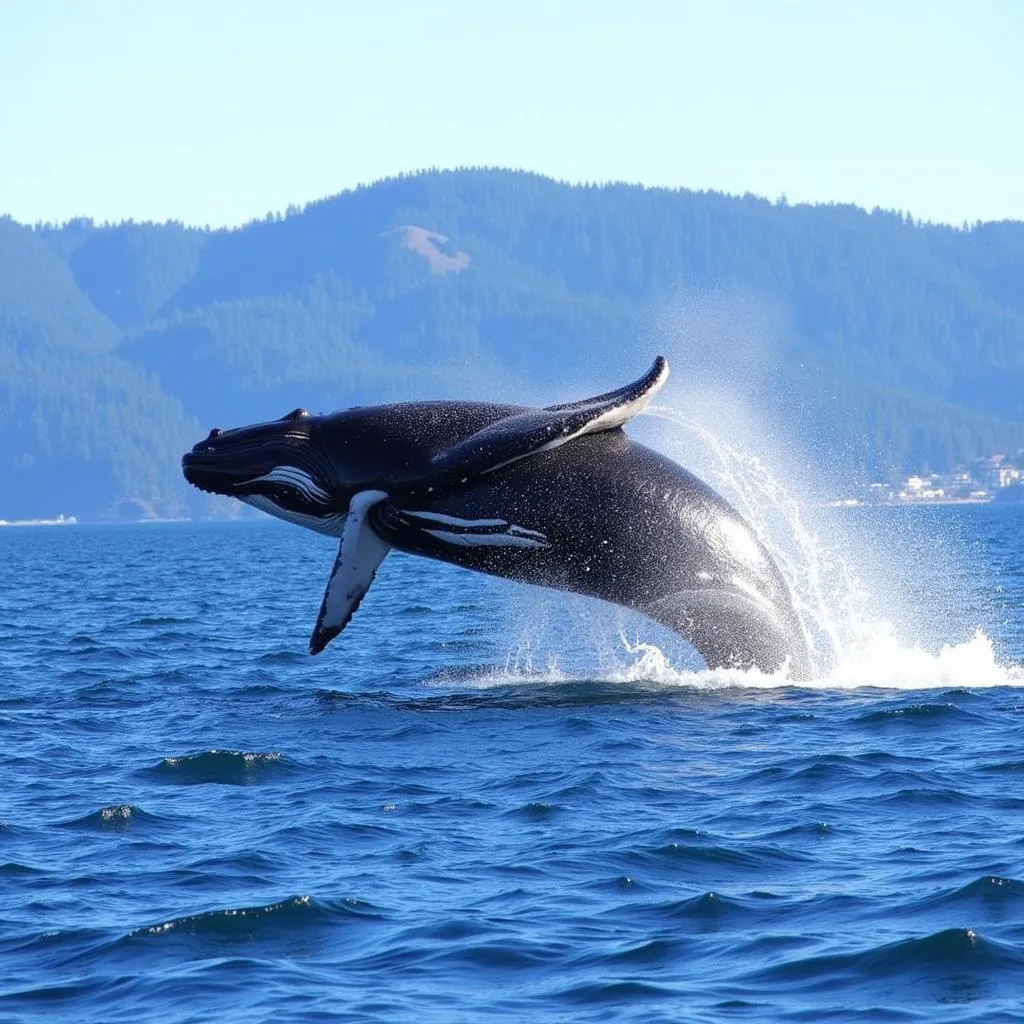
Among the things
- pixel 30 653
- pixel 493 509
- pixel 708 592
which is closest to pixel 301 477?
pixel 493 509

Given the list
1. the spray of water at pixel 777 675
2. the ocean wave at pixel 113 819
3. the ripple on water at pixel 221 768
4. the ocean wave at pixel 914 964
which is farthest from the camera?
the spray of water at pixel 777 675

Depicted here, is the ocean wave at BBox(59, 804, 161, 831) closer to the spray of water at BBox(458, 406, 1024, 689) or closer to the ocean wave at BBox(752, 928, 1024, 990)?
the ocean wave at BBox(752, 928, 1024, 990)

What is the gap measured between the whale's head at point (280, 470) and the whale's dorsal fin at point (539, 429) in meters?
1.41

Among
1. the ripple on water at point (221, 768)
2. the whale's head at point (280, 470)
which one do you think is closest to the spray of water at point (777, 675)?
the whale's head at point (280, 470)

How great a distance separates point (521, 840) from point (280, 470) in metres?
6.52

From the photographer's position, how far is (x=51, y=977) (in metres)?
11.7

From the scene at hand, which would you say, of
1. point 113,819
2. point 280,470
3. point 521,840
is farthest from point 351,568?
point 521,840

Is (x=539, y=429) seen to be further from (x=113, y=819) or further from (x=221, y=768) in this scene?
(x=113, y=819)

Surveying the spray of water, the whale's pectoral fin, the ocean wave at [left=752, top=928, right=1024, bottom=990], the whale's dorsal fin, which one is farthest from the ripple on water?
the ocean wave at [left=752, top=928, right=1024, bottom=990]

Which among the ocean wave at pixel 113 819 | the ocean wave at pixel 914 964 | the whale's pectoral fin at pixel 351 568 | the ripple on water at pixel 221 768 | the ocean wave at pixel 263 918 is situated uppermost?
the whale's pectoral fin at pixel 351 568

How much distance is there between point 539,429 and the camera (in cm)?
1823

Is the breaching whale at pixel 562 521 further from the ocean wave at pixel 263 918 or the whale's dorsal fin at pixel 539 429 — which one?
the ocean wave at pixel 263 918

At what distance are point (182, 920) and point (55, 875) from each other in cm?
184

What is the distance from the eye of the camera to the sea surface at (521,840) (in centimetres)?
1141
